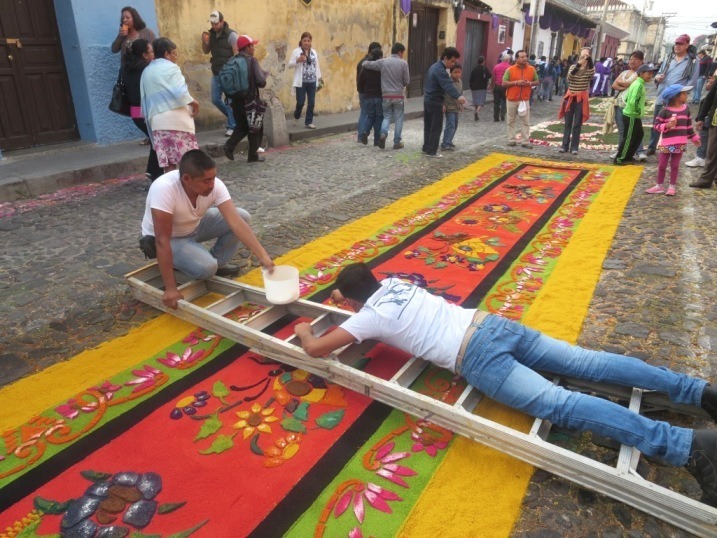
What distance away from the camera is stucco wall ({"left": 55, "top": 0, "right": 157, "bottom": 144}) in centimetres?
700

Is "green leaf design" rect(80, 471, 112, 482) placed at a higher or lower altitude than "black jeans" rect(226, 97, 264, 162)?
lower

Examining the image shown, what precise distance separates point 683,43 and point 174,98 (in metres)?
6.91

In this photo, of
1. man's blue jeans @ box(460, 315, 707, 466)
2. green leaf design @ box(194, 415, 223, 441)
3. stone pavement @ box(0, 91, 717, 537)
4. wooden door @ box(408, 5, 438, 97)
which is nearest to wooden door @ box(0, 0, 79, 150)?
stone pavement @ box(0, 91, 717, 537)

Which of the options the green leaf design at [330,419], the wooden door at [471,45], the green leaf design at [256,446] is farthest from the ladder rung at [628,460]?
the wooden door at [471,45]

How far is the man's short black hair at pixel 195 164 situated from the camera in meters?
2.94

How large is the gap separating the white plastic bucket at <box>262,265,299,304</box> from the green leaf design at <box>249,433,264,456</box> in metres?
0.99

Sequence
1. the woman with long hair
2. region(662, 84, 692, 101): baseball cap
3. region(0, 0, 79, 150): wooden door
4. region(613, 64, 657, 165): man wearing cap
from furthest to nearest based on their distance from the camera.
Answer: region(613, 64, 657, 165): man wearing cap, region(0, 0, 79, 150): wooden door, the woman with long hair, region(662, 84, 692, 101): baseball cap

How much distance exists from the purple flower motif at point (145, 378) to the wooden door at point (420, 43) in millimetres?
14081

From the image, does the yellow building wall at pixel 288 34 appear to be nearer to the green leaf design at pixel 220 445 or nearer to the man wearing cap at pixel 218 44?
the man wearing cap at pixel 218 44

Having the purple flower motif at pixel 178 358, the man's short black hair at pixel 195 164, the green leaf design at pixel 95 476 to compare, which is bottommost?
the green leaf design at pixel 95 476

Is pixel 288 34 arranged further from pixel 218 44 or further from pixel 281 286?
pixel 281 286

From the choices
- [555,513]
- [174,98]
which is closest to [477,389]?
[555,513]

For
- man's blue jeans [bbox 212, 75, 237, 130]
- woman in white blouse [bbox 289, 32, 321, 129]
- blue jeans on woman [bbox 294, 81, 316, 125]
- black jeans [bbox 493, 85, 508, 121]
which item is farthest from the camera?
black jeans [bbox 493, 85, 508, 121]

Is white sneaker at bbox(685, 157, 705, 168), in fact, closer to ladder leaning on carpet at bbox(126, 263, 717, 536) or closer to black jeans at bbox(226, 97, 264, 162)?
black jeans at bbox(226, 97, 264, 162)
